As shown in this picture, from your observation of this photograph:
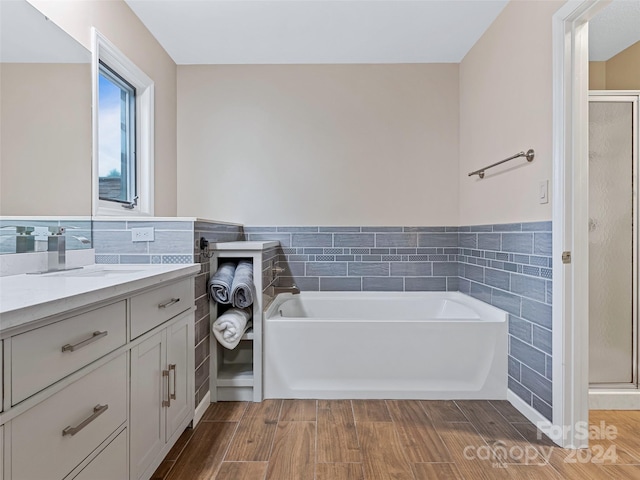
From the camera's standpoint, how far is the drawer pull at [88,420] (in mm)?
1002

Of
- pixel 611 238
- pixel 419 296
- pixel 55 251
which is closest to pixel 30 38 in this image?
pixel 55 251

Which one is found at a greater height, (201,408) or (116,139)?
(116,139)

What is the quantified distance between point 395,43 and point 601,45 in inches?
54.4

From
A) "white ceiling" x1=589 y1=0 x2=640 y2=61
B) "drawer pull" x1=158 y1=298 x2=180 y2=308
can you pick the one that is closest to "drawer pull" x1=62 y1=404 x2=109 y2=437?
"drawer pull" x1=158 y1=298 x2=180 y2=308

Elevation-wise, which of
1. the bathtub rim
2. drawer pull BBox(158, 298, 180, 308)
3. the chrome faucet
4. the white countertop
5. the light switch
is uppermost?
the light switch

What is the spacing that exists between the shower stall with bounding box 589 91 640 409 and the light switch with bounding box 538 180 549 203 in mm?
529

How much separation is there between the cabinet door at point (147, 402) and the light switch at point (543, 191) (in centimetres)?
194

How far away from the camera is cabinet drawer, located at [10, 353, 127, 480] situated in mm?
858

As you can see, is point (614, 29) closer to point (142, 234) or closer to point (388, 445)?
point (388, 445)

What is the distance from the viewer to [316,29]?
8.84ft

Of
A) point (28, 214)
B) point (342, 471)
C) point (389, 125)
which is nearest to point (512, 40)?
point (389, 125)

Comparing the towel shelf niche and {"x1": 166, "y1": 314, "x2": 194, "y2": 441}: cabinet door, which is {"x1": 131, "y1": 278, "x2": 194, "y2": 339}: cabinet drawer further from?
the towel shelf niche

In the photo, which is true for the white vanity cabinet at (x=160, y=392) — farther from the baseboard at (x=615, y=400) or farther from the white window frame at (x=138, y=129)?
the baseboard at (x=615, y=400)

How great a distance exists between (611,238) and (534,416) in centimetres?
115
